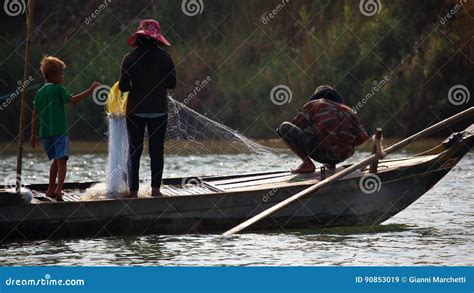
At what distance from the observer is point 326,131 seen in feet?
41.6

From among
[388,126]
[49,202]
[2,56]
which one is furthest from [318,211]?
[2,56]

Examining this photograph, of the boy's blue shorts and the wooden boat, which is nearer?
the wooden boat

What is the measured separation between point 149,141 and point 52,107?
945 mm

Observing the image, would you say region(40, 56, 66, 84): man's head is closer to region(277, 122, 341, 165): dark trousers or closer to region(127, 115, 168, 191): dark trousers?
region(127, 115, 168, 191): dark trousers

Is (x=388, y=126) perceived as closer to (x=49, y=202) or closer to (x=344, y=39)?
(x=344, y=39)

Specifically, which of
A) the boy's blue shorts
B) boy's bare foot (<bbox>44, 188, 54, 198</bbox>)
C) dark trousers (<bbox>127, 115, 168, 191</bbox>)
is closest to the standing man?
dark trousers (<bbox>127, 115, 168, 191</bbox>)

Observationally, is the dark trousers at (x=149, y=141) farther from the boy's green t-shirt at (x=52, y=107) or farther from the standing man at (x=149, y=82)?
the boy's green t-shirt at (x=52, y=107)

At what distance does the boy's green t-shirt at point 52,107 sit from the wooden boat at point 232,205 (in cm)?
66

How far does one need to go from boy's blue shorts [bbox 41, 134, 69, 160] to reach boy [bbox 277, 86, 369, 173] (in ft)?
7.21

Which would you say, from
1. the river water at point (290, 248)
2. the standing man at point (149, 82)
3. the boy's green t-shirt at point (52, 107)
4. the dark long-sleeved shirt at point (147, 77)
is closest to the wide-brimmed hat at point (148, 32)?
the standing man at point (149, 82)

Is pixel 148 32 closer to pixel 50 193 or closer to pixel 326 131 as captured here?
pixel 50 193

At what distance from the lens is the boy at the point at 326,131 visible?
41.7 ft

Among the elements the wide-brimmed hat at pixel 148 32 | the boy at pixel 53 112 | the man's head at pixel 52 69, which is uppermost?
the wide-brimmed hat at pixel 148 32

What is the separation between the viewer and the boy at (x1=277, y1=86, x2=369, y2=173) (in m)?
12.7
